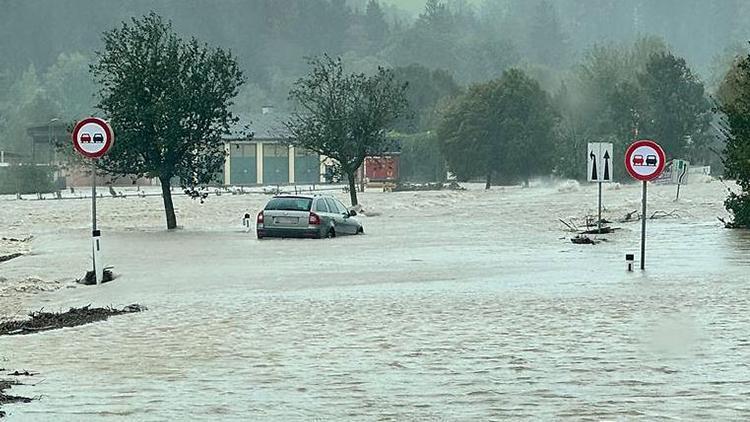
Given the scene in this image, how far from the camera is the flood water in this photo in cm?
973

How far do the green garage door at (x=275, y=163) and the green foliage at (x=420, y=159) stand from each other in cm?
1021

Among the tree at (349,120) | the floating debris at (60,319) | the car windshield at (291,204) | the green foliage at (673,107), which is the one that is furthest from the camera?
the green foliage at (673,107)

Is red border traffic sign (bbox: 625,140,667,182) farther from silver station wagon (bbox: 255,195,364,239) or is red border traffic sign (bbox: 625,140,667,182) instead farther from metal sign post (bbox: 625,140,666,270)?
silver station wagon (bbox: 255,195,364,239)

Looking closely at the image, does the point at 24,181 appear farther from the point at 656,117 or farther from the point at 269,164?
the point at 656,117

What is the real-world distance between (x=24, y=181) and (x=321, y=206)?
64276 millimetres

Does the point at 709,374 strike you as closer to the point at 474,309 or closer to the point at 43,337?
the point at 474,309

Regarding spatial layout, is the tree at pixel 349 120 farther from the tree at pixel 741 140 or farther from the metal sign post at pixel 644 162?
the metal sign post at pixel 644 162

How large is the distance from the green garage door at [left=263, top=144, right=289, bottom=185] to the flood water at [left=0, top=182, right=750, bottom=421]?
3395 inches

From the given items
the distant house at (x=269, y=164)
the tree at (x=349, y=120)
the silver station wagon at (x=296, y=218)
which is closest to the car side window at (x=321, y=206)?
the silver station wagon at (x=296, y=218)

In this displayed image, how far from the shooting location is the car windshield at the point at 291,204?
3397 centimetres

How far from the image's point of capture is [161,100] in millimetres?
40000

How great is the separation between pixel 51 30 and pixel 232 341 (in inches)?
7153

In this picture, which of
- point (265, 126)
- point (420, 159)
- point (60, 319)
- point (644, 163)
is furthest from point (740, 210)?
point (265, 126)

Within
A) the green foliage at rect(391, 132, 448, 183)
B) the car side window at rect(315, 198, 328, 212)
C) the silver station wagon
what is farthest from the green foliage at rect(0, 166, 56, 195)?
the silver station wagon
